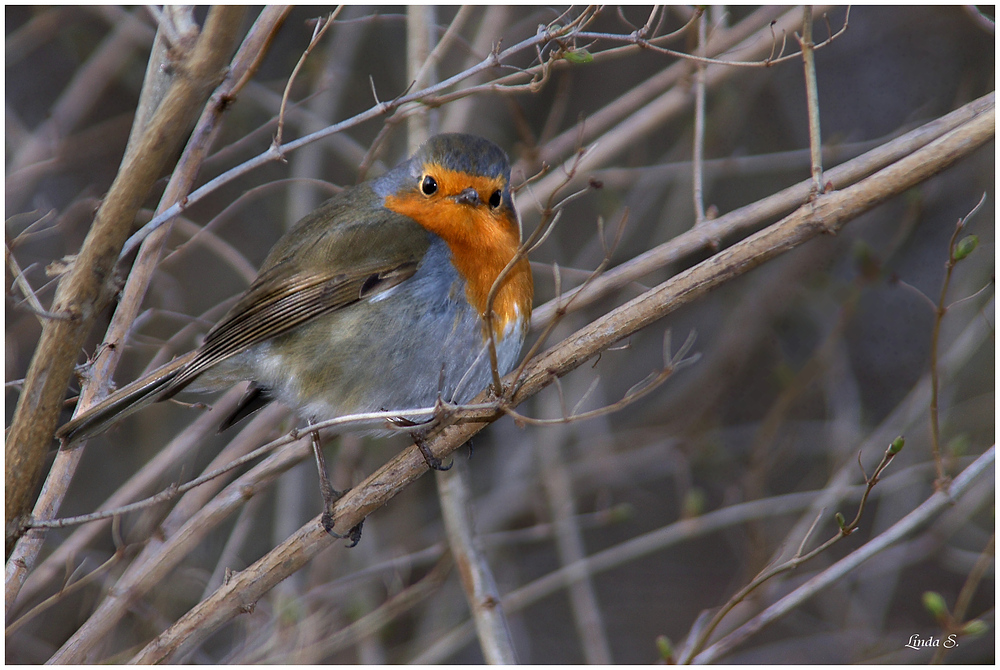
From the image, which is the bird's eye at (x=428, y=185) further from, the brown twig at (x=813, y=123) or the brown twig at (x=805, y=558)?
the brown twig at (x=805, y=558)

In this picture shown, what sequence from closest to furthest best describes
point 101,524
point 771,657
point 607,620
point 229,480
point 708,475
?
point 101,524
point 229,480
point 771,657
point 708,475
point 607,620

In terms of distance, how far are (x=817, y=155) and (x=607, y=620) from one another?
3.21 metres

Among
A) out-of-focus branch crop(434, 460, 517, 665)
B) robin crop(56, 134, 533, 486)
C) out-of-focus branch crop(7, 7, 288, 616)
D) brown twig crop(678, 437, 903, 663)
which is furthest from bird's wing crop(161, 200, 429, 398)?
brown twig crop(678, 437, 903, 663)

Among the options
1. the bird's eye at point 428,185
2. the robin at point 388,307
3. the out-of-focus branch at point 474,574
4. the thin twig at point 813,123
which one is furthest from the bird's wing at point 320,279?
the thin twig at point 813,123

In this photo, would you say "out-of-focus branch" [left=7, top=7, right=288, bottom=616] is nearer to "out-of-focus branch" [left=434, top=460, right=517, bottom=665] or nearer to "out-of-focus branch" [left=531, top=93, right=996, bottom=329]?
"out-of-focus branch" [left=531, top=93, right=996, bottom=329]

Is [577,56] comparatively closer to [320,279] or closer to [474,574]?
[320,279]

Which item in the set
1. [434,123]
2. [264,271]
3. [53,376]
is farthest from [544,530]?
[53,376]

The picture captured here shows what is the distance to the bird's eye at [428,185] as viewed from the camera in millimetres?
2764

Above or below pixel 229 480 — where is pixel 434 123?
above

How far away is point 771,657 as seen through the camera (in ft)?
12.0

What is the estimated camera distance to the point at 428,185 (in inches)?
109

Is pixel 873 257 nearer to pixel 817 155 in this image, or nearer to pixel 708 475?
pixel 708 475

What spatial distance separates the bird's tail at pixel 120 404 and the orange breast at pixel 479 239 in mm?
868

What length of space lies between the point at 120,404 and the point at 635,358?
8.94ft
